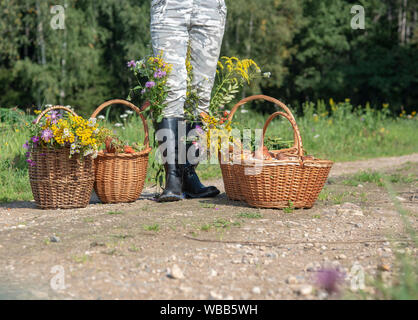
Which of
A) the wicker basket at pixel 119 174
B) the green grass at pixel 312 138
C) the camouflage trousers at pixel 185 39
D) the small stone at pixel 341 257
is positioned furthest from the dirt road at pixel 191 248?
the green grass at pixel 312 138

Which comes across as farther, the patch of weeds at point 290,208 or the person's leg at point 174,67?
the person's leg at point 174,67

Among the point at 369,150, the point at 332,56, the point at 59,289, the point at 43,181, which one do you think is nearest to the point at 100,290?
the point at 59,289

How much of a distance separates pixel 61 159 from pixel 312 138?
5.31m

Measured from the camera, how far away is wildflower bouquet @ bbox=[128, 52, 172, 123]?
12.5ft

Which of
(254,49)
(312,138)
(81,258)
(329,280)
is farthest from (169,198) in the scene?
(254,49)

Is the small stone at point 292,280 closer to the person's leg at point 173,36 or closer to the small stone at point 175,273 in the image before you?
the small stone at point 175,273

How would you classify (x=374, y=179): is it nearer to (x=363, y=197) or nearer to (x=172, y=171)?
(x=363, y=197)

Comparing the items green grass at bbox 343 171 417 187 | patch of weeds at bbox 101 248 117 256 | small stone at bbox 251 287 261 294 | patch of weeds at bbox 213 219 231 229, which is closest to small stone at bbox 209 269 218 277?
small stone at bbox 251 287 261 294

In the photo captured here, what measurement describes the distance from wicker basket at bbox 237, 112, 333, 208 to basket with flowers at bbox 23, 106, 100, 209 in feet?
3.65

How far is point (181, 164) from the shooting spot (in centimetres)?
402

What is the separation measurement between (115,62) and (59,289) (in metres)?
20.6

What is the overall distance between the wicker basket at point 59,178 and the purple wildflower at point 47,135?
0.32ft

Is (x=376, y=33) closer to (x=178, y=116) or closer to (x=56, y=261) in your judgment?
(x=178, y=116)

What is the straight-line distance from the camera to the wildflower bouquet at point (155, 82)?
12.5 ft
